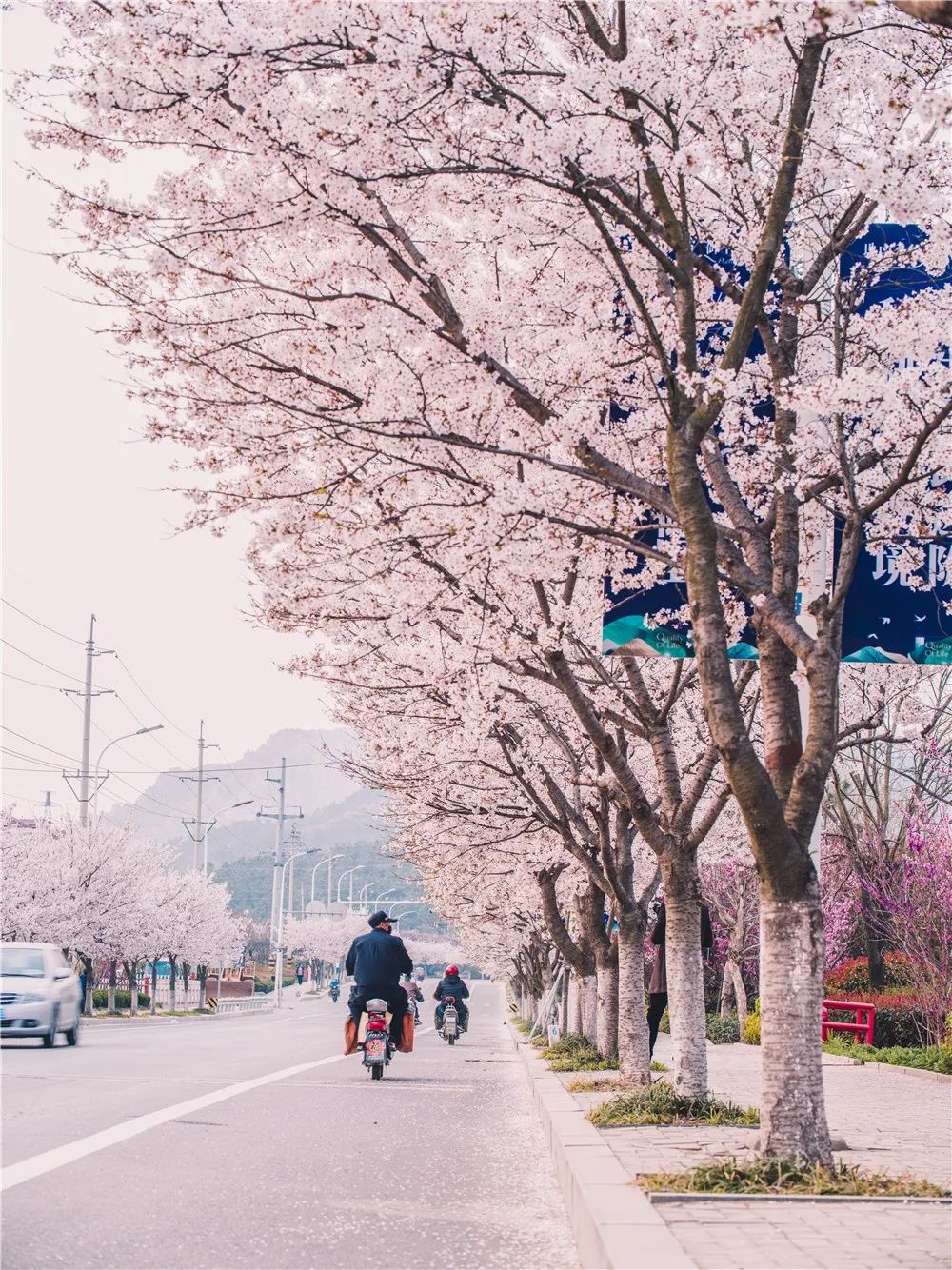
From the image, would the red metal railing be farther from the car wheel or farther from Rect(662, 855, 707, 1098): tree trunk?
Rect(662, 855, 707, 1098): tree trunk

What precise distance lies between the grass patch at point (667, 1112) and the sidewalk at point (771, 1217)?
0.69 ft

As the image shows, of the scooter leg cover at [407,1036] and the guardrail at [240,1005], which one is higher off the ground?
the scooter leg cover at [407,1036]

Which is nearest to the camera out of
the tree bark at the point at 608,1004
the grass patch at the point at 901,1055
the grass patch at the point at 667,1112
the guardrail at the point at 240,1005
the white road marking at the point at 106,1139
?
the white road marking at the point at 106,1139

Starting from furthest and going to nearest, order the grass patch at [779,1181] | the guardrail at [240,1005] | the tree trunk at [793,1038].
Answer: the guardrail at [240,1005]
the tree trunk at [793,1038]
the grass patch at [779,1181]

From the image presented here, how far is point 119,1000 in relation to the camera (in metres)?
67.1

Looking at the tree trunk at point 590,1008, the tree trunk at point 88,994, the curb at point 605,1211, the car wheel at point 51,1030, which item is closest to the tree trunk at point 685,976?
the curb at point 605,1211

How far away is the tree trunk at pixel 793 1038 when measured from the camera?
7.60 m

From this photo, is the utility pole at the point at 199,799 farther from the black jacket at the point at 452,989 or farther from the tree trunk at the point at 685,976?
the tree trunk at the point at 685,976

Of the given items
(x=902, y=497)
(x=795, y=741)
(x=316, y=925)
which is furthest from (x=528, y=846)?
(x=316, y=925)

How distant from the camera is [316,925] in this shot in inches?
6009

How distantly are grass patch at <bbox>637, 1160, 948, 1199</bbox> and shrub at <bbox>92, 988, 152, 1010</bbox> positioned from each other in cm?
5575

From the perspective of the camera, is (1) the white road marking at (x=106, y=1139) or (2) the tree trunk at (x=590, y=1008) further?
(2) the tree trunk at (x=590, y=1008)

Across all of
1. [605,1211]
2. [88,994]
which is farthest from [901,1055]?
[88,994]

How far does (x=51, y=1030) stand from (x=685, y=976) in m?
12.9
